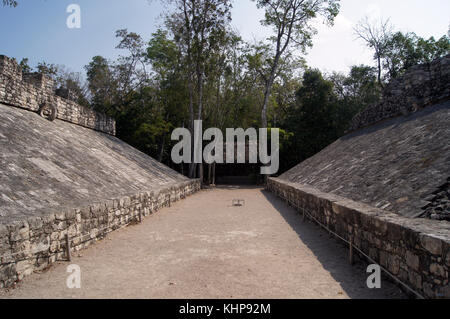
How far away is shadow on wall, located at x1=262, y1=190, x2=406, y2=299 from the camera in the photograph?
140 inches

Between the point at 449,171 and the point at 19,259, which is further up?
the point at 449,171

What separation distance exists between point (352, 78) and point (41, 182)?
34.0 meters

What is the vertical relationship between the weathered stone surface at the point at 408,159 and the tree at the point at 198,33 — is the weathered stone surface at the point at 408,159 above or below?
below

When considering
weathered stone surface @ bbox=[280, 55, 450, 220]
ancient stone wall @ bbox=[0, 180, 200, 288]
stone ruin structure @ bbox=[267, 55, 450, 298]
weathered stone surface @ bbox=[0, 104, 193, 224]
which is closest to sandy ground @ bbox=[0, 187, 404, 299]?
ancient stone wall @ bbox=[0, 180, 200, 288]

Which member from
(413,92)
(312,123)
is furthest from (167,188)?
(312,123)

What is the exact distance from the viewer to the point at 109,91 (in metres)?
29.0

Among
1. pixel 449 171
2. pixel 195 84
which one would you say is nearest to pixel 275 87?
pixel 195 84

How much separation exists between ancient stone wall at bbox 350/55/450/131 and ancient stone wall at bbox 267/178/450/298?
5.74 meters

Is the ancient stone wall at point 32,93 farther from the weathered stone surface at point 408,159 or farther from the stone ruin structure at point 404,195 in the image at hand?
the weathered stone surface at point 408,159

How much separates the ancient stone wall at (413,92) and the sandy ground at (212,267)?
5.49 metres

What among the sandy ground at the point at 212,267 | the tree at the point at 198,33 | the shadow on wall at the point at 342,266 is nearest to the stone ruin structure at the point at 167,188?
the shadow on wall at the point at 342,266

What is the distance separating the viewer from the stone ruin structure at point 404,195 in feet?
10.1
